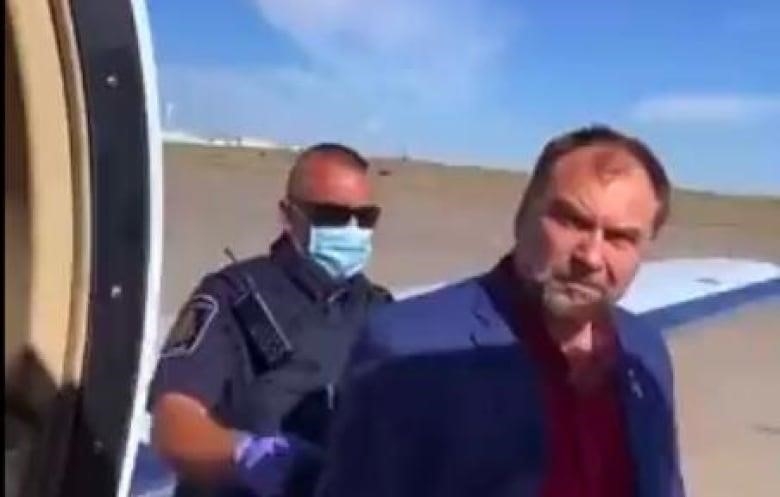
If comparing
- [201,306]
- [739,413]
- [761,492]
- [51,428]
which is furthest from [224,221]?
[51,428]

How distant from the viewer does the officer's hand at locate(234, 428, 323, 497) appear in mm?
3150

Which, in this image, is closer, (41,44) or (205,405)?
(41,44)

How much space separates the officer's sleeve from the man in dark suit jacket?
21.9 inches

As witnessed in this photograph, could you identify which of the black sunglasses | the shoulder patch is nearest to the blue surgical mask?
the black sunglasses

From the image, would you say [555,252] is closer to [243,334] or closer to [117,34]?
[243,334]

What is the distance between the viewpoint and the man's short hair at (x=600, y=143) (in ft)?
9.01

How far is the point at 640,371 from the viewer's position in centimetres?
276

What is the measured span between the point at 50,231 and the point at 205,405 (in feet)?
5.70

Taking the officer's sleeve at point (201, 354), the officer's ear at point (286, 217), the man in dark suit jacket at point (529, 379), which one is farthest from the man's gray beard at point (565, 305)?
the officer's ear at point (286, 217)

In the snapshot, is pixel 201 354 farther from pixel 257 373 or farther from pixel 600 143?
pixel 600 143

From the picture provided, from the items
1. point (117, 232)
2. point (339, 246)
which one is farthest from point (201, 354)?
point (117, 232)

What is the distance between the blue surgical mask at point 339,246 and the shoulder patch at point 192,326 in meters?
0.31

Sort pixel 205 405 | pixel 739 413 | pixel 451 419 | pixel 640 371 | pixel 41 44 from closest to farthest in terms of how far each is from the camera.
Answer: pixel 41 44
pixel 451 419
pixel 640 371
pixel 205 405
pixel 739 413

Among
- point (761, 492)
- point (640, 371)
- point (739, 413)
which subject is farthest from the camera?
point (739, 413)
